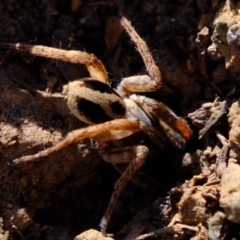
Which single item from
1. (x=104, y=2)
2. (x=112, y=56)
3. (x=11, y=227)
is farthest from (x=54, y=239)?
(x=104, y=2)

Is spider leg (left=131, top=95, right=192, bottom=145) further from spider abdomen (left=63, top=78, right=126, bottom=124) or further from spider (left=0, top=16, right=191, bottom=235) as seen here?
spider abdomen (left=63, top=78, right=126, bottom=124)

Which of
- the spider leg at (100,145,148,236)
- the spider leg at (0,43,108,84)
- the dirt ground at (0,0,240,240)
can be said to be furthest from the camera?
the spider leg at (0,43,108,84)

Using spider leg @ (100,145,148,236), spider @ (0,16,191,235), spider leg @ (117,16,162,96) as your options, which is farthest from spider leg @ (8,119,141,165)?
spider leg @ (117,16,162,96)

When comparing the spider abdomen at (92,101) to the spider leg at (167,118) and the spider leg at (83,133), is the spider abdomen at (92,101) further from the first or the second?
the spider leg at (167,118)

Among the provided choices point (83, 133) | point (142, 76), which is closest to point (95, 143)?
point (83, 133)

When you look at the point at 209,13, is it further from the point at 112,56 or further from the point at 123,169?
the point at 123,169

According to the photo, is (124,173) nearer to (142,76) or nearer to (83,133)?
(83,133)
